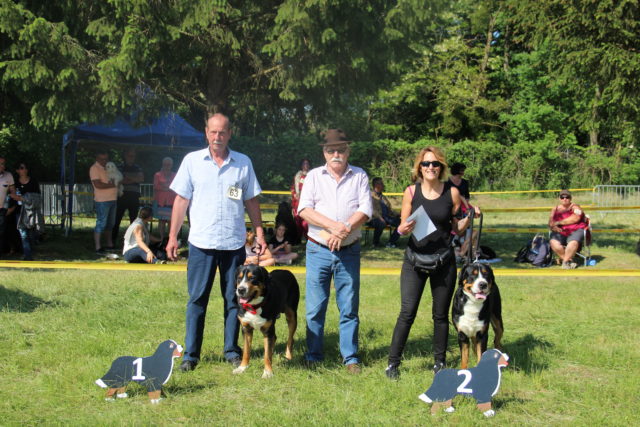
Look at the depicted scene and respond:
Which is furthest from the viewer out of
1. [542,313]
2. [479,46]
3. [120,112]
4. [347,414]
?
[479,46]

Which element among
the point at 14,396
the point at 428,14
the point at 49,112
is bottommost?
the point at 14,396

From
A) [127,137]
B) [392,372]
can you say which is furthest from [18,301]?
[127,137]

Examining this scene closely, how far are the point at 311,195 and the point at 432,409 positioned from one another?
5.70ft

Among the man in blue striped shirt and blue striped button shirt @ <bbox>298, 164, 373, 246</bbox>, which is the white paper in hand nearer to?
blue striped button shirt @ <bbox>298, 164, 373, 246</bbox>

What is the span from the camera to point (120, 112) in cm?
1102

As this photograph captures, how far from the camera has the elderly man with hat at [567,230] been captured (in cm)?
1078

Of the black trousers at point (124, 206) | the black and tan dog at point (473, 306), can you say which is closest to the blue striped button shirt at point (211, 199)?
the black and tan dog at point (473, 306)

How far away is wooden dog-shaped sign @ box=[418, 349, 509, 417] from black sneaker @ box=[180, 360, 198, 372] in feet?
5.85

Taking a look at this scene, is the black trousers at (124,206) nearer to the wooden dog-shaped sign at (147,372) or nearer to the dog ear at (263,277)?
the dog ear at (263,277)

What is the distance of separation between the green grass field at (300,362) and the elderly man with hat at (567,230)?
2.29 metres

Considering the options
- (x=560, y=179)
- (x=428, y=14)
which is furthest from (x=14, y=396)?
(x=560, y=179)

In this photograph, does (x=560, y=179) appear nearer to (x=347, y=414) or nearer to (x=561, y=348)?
(x=561, y=348)

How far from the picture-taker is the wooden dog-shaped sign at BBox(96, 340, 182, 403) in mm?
4078

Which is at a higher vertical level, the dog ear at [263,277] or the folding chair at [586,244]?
the dog ear at [263,277]
